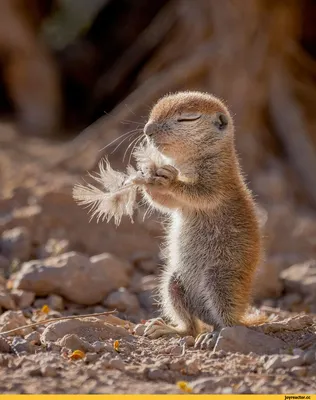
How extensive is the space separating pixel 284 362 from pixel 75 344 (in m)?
1.15

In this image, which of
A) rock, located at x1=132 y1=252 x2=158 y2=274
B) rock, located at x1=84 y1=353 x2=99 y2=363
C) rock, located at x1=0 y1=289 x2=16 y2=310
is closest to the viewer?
rock, located at x1=84 y1=353 x2=99 y2=363

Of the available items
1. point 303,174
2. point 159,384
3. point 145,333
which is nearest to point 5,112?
point 303,174

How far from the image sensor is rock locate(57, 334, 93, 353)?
4328mm

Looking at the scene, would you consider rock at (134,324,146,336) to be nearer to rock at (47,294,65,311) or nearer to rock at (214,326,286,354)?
rock at (214,326,286,354)

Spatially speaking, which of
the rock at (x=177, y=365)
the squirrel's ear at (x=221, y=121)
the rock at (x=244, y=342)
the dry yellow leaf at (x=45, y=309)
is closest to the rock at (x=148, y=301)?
the dry yellow leaf at (x=45, y=309)

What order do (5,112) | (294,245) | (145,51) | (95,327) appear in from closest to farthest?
(95,327), (294,245), (145,51), (5,112)

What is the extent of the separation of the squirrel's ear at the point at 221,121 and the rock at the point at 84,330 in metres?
1.48

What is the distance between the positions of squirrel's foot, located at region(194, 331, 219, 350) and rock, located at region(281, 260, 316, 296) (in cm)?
233

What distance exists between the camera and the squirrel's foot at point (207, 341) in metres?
4.51

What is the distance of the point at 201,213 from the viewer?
514 centimetres

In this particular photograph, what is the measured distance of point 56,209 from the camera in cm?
752

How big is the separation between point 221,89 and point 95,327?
589cm

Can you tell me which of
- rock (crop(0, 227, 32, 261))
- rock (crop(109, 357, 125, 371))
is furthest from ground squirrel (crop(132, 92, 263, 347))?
rock (crop(0, 227, 32, 261))

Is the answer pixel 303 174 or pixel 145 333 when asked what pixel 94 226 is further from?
pixel 303 174
